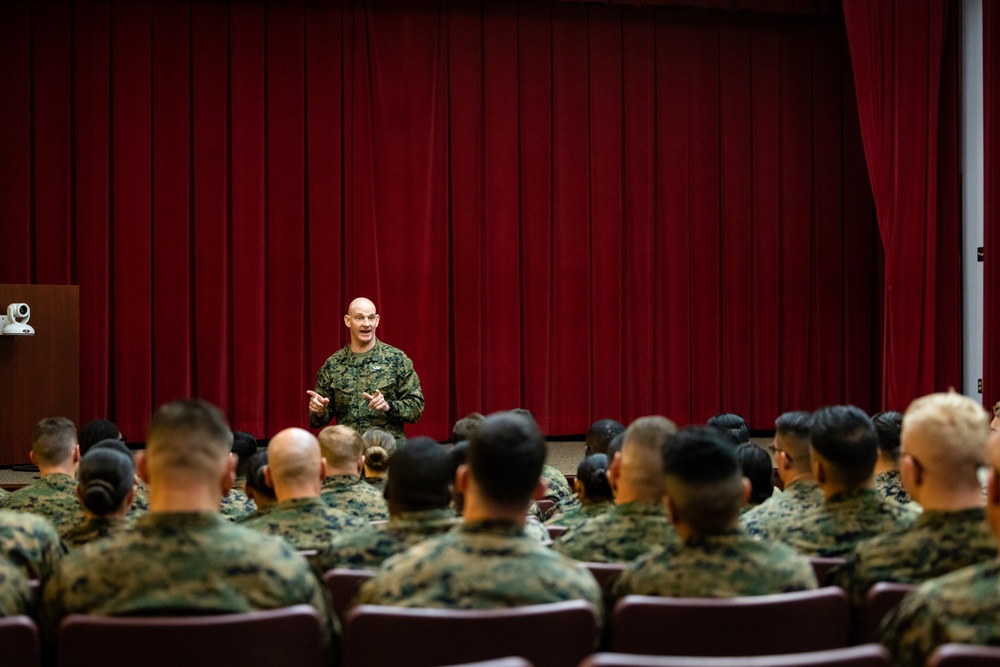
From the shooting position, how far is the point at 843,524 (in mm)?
2818

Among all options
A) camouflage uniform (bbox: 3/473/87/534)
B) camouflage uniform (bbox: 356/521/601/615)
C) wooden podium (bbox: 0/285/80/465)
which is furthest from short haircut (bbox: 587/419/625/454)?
wooden podium (bbox: 0/285/80/465)

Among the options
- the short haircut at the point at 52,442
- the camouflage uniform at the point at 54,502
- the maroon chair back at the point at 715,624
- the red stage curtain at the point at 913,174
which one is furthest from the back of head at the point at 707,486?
the red stage curtain at the point at 913,174

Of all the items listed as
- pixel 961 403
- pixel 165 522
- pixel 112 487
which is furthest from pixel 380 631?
pixel 961 403

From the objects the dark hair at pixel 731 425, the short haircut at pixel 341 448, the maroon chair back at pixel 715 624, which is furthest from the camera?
the dark hair at pixel 731 425

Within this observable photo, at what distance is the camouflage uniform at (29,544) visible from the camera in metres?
2.56

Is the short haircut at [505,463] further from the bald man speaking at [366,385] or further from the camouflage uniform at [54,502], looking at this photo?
the bald man speaking at [366,385]

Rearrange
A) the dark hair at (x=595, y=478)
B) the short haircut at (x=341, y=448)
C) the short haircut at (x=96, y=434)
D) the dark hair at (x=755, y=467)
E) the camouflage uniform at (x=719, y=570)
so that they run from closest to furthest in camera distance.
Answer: the camouflage uniform at (x=719, y=570)
the dark hair at (x=595, y=478)
the dark hair at (x=755, y=467)
the short haircut at (x=341, y=448)
the short haircut at (x=96, y=434)

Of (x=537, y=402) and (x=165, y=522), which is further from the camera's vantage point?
(x=537, y=402)

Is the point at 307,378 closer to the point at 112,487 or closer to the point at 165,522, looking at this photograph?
the point at 112,487

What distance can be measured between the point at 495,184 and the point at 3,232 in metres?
3.94

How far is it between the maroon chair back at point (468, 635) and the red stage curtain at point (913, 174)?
23.1 ft

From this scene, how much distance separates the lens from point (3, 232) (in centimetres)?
831

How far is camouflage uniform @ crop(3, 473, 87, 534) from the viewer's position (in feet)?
11.6

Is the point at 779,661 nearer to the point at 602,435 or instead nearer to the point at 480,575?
the point at 480,575
